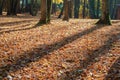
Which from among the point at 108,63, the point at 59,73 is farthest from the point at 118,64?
the point at 59,73

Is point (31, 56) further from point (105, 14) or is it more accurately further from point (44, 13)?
point (105, 14)

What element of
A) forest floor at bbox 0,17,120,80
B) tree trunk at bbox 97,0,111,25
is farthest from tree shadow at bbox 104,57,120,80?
tree trunk at bbox 97,0,111,25

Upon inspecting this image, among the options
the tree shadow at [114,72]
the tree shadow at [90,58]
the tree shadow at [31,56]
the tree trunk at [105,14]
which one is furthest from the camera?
the tree trunk at [105,14]

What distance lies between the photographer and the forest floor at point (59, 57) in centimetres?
740

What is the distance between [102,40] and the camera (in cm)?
1136

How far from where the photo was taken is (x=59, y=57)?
8875mm

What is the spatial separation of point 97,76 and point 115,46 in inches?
128

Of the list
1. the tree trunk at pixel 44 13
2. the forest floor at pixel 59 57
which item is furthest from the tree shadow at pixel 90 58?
the tree trunk at pixel 44 13

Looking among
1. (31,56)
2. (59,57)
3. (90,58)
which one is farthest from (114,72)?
(31,56)

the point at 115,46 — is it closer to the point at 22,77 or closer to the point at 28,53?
the point at 28,53

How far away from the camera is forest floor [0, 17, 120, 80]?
740 cm

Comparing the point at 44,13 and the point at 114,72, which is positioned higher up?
the point at 44,13

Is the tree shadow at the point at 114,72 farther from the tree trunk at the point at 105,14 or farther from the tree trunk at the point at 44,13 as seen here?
the tree trunk at the point at 105,14

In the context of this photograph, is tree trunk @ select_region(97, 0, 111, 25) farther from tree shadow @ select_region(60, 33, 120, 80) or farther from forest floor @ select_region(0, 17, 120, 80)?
tree shadow @ select_region(60, 33, 120, 80)
